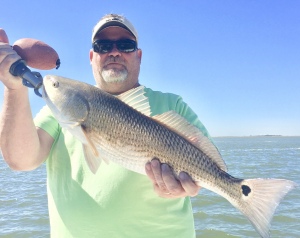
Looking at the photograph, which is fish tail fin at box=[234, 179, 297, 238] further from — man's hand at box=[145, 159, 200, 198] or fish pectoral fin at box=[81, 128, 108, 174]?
fish pectoral fin at box=[81, 128, 108, 174]

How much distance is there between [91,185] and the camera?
3.01 m

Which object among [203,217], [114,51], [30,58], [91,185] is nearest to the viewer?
[30,58]

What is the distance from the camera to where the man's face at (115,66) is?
11.7 feet

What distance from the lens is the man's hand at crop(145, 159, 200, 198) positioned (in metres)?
2.47

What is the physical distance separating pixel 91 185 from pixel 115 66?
1.31m

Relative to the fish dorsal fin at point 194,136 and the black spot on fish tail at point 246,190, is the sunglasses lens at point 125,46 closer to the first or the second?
the fish dorsal fin at point 194,136

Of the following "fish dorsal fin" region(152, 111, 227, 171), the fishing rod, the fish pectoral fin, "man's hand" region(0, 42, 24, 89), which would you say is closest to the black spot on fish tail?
"fish dorsal fin" region(152, 111, 227, 171)

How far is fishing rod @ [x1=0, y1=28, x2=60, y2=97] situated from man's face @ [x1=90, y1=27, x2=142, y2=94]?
1.15 m

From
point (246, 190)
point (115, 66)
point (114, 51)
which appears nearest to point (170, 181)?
point (246, 190)

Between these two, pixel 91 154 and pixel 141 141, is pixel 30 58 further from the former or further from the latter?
pixel 141 141

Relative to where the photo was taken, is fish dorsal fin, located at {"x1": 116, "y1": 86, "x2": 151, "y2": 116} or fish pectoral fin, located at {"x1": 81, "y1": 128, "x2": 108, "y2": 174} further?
fish dorsal fin, located at {"x1": 116, "y1": 86, "x2": 151, "y2": 116}

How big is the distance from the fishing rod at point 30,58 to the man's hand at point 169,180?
1039mm

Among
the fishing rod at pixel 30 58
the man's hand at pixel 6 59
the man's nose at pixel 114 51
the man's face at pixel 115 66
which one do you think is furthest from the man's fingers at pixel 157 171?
the man's nose at pixel 114 51

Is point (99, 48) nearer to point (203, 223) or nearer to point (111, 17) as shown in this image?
point (111, 17)
